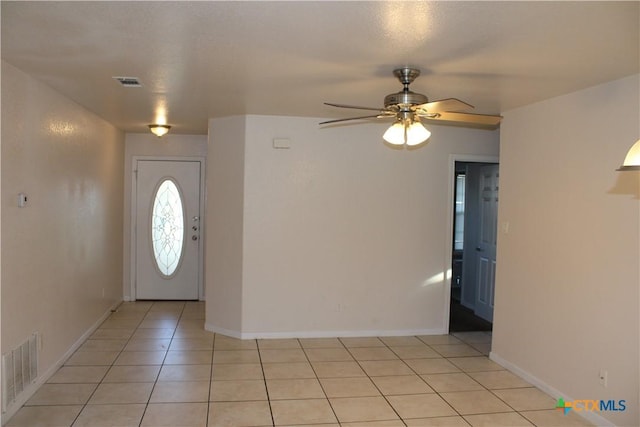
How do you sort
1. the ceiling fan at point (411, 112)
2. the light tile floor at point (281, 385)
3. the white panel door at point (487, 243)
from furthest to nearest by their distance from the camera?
the white panel door at point (487, 243)
the light tile floor at point (281, 385)
the ceiling fan at point (411, 112)

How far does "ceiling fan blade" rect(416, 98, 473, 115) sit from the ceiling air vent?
1.99 meters

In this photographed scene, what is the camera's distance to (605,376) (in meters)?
3.27

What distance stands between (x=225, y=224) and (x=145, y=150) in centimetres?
231

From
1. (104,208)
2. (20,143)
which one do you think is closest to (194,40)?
(20,143)

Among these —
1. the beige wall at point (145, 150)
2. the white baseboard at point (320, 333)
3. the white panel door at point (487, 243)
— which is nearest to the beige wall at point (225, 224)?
the white baseboard at point (320, 333)

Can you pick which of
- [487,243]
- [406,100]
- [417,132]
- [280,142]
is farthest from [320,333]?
[406,100]

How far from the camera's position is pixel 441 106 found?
115 inches

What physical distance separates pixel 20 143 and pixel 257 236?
233 cm

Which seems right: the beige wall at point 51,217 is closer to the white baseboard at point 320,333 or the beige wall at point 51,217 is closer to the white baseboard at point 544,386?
the white baseboard at point 320,333

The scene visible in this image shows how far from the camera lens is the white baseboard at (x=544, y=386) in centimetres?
331

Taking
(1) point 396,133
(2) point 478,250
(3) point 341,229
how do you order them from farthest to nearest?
1. (2) point 478,250
2. (3) point 341,229
3. (1) point 396,133

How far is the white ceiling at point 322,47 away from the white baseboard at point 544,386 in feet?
7.27

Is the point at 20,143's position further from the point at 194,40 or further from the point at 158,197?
the point at 158,197

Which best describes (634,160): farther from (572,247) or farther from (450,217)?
(450,217)
